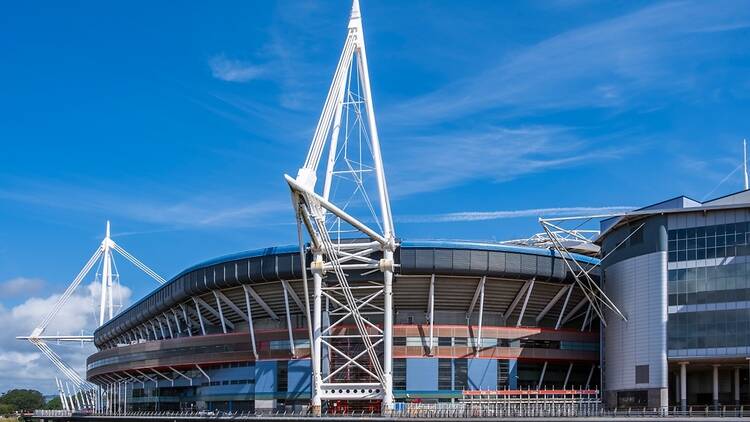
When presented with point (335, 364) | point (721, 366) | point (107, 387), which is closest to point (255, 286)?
point (335, 364)

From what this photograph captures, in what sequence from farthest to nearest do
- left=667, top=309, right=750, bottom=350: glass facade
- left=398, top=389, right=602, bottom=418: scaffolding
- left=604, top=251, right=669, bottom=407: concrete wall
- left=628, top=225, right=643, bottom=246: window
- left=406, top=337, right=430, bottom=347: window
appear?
1. left=406, top=337, right=430, bottom=347: window
2. left=628, top=225, right=643, bottom=246: window
3. left=398, top=389, right=602, bottom=418: scaffolding
4. left=604, top=251, right=669, bottom=407: concrete wall
5. left=667, top=309, right=750, bottom=350: glass facade

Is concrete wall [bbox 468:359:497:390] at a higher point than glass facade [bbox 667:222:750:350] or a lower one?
lower

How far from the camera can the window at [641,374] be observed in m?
96.7

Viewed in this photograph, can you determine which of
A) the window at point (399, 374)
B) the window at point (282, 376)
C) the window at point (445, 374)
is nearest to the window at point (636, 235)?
the window at point (445, 374)

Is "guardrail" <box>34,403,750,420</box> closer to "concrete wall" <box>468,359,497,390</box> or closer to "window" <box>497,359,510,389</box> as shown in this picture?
"concrete wall" <box>468,359,497,390</box>

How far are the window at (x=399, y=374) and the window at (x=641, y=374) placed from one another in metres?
26.9

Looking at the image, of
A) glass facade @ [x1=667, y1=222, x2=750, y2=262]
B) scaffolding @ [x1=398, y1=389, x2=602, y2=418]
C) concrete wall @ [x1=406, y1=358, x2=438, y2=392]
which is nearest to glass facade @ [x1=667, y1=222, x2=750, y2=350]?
glass facade @ [x1=667, y1=222, x2=750, y2=262]

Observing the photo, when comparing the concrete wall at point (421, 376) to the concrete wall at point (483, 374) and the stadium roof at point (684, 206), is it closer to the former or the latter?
the concrete wall at point (483, 374)

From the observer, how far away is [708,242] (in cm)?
9400

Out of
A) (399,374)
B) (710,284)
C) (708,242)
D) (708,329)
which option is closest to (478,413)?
(399,374)

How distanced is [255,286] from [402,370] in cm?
2033

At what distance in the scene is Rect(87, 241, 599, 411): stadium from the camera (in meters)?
113

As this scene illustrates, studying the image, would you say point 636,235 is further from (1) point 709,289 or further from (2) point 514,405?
(2) point 514,405

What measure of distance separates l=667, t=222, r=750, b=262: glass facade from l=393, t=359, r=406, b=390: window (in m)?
32.6
